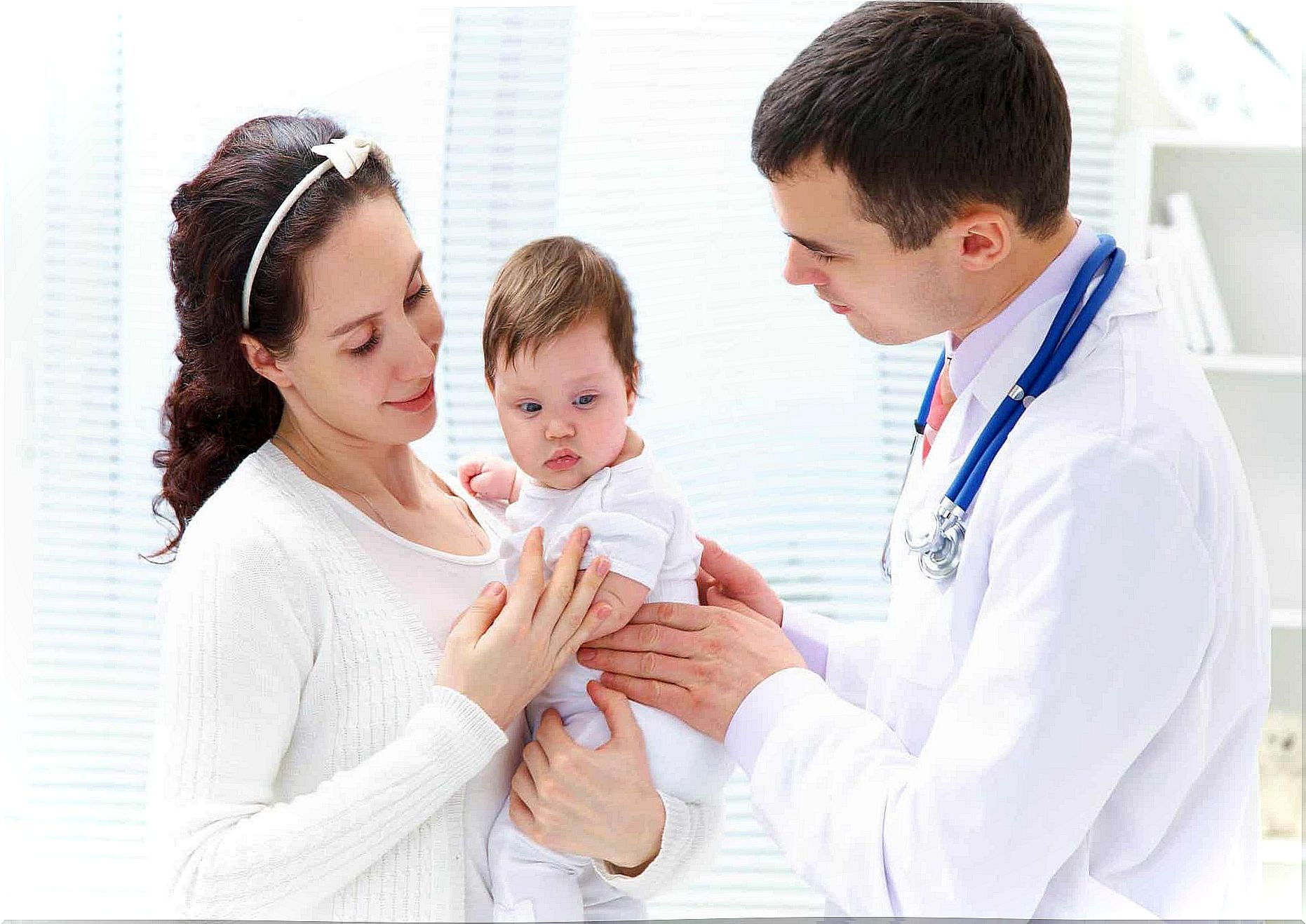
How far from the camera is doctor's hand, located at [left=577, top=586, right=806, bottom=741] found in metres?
1.47

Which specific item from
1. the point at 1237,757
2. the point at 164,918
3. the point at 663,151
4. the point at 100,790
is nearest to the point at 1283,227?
the point at 663,151

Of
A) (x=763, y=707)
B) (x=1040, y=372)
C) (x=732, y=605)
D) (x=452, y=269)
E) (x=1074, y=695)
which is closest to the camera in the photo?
(x=1074, y=695)

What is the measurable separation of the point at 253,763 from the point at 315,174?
74cm

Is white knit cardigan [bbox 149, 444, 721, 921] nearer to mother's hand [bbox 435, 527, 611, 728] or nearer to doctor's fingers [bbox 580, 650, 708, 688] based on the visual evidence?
mother's hand [bbox 435, 527, 611, 728]

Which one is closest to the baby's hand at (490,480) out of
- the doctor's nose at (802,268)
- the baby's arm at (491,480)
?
the baby's arm at (491,480)

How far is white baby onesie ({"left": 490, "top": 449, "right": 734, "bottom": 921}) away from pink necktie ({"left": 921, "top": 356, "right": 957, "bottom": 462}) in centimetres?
36

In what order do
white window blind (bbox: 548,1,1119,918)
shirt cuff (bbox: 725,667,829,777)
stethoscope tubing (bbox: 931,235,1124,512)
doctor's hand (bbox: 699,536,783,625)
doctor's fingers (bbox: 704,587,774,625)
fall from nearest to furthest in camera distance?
stethoscope tubing (bbox: 931,235,1124,512), shirt cuff (bbox: 725,667,829,777), doctor's fingers (bbox: 704,587,774,625), doctor's hand (bbox: 699,536,783,625), white window blind (bbox: 548,1,1119,918)

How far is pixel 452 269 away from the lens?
9.52 ft

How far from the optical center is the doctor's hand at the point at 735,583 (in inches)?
68.9

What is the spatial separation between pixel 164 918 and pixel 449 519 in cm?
65

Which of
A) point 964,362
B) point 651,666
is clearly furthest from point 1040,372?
point 651,666

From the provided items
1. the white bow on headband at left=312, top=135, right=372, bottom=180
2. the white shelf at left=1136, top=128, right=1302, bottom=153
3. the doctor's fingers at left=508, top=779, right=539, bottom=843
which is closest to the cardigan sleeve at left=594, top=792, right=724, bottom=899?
the doctor's fingers at left=508, top=779, right=539, bottom=843

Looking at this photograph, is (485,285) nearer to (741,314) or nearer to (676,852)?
(741,314)

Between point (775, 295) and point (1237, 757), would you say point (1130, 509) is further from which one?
point (775, 295)
